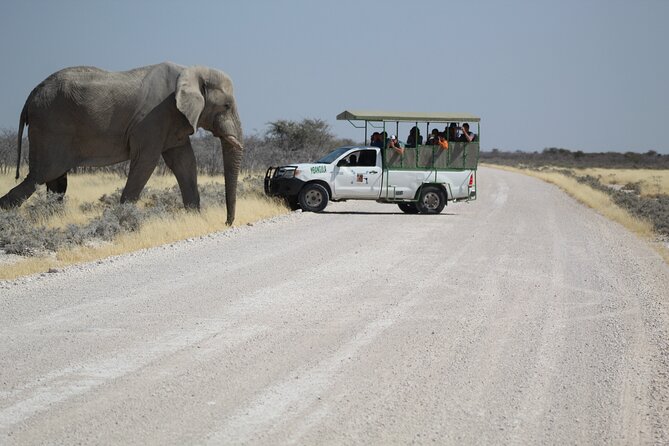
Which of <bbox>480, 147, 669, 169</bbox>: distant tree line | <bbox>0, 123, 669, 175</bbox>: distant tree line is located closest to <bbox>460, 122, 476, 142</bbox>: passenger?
<bbox>0, 123, 669, 175</bbox>: distant tree line

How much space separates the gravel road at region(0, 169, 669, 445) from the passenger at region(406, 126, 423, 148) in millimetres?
10217

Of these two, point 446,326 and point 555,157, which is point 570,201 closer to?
point 446,326

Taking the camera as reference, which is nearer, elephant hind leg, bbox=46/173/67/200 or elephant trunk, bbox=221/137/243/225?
elephant trunk, bbox=221/137/243/225

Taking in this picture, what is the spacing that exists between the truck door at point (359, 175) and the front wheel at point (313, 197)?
36 cm

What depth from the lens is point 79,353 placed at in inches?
294

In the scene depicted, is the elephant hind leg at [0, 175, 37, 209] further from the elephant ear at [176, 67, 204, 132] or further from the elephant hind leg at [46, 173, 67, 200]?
the elephant ear at [176, 67, 204, 132]

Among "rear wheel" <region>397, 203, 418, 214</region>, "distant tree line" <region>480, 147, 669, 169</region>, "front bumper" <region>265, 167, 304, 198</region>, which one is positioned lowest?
"distant tree line" <region>480, 147, 669, 169</region>

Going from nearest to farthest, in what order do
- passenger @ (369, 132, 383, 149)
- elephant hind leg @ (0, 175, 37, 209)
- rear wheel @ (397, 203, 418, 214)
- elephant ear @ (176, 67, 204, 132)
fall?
elephant ear @ (176, 67, 204, 132), elephant hind leg @ (0, 175, 37, 209), passenger @ (369, 132, 383, 149), rear wheel @ (397, 203, 418, 214)

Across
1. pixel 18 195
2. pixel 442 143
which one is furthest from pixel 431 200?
pixel 18 195

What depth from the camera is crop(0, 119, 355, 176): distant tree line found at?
135ft

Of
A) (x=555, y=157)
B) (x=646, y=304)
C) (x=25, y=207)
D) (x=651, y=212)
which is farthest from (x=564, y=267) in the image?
(x=555, y=157)

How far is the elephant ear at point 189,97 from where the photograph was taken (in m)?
19.0

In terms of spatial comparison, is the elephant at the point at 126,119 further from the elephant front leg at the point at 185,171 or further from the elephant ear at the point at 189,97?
the elephant front leg at the point at 185,171

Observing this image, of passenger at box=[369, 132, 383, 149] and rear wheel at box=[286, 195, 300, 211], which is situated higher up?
passenger at box=[369, 132, 383, 149]
